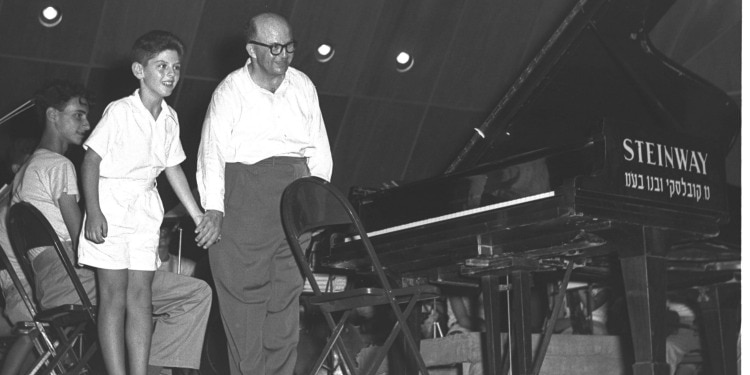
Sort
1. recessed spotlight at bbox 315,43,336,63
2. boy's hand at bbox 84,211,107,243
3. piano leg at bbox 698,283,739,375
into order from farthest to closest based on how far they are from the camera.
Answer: recessed spotlight at bbox 315,43,336,63, piano leg at bbox 698,283,739,375, boy's hand at bbox 84,211,107,243

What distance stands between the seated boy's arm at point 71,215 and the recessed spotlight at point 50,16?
317cm

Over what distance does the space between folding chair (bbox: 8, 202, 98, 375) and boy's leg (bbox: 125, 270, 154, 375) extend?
19 cm

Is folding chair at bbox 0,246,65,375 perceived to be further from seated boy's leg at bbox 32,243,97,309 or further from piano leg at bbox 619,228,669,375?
piano leg at bbox 619,228,669,375

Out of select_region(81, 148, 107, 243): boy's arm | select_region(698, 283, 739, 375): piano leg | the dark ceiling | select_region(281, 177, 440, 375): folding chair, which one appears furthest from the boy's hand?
the dark ceiling

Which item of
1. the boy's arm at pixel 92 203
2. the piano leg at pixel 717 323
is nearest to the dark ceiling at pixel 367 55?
the piano leg at pixel 717 323

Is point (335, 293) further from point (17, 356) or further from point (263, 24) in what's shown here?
point (17, 356)

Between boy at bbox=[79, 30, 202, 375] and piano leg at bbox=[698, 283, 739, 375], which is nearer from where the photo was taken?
boy at bbox=[79, 30, 202, 375]

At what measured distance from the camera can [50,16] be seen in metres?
6.45

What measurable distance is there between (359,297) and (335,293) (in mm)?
90

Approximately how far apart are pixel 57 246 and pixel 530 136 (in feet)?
6.45

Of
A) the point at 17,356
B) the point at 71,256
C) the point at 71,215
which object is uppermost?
the point at 71,215

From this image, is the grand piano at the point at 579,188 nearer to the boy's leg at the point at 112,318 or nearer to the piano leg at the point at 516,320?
the piano leg at the point at 516,320

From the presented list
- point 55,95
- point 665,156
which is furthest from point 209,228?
point 665,156

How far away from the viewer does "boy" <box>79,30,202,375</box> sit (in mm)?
3008
